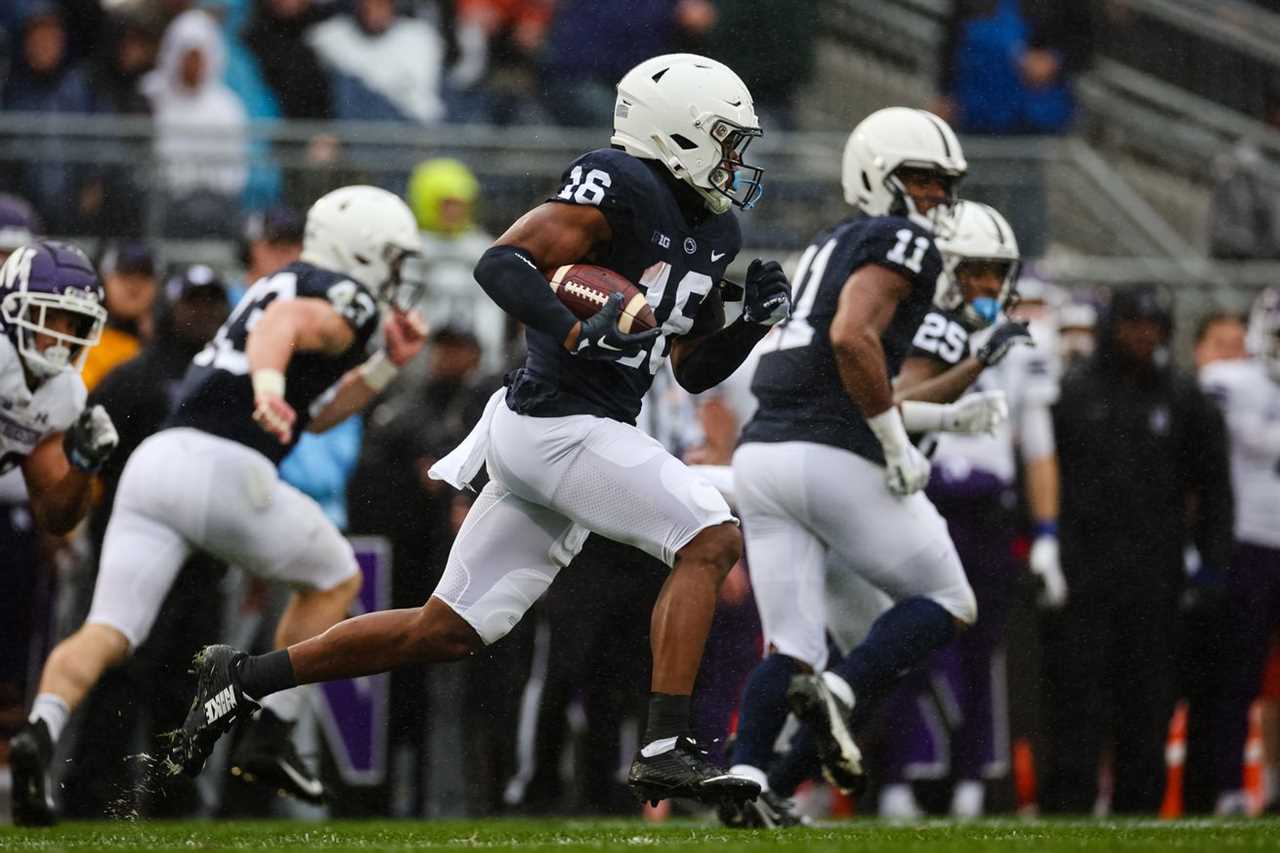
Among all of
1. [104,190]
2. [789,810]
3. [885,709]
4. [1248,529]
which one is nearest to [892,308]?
[789,810]

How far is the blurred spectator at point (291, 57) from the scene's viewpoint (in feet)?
35.7

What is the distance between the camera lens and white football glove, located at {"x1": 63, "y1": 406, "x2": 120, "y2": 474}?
6.33m

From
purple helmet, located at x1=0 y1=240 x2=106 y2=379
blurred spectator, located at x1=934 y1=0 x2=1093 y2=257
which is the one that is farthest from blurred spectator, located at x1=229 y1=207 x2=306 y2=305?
blurred spectator, located at x1=934 y1=0 x2=1093 y2=257

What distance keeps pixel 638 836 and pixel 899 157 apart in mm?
2135

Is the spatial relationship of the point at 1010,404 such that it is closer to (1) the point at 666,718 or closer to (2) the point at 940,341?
(2) the point at 940,341

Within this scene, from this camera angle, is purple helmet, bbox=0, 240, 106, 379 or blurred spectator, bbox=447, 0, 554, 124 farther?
blurred spectator, bbox=447, 0, 554, 124

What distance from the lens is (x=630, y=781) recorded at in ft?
17.3

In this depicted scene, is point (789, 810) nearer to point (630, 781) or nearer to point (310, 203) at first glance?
point (630, 781)

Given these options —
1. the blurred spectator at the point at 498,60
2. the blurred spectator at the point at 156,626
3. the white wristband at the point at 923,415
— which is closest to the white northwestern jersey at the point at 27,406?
the blurred spectator at the point at 156,626

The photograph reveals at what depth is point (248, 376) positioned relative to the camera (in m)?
7.02

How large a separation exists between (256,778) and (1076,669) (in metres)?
3.50

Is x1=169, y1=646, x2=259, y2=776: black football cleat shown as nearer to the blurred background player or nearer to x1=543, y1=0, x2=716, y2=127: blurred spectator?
the blurred background player

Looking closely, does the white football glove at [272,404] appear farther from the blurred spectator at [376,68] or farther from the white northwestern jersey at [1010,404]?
the blurred spectator at [376,68]

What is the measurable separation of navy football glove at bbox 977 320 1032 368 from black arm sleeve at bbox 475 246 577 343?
77.2 inches
